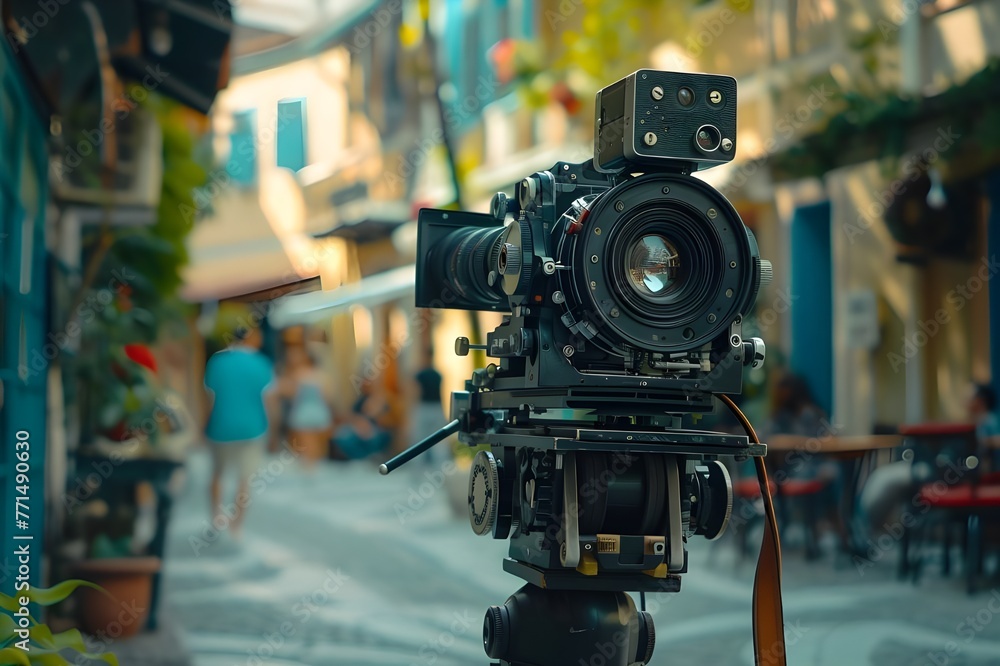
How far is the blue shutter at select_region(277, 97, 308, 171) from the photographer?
58.1 ft

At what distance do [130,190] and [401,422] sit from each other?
1121 centimetres

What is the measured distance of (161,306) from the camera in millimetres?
8203

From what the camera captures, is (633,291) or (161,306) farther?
(161,306)

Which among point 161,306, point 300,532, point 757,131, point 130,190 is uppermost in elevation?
point 757,131

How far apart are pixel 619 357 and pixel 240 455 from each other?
6.62m

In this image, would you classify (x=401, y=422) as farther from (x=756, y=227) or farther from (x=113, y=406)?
(x=113, y=406)

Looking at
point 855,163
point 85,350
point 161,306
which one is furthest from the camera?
point 855,163

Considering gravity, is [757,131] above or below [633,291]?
above

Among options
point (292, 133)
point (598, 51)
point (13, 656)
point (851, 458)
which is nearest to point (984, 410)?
point (851, 458)

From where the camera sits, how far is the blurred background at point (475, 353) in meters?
5.64

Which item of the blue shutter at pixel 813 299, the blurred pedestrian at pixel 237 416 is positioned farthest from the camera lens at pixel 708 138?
the blue shutter at pixel 813 299

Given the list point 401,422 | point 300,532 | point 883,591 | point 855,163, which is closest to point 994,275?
point 855,163

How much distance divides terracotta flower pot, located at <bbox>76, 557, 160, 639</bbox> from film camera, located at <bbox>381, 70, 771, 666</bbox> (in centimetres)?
334

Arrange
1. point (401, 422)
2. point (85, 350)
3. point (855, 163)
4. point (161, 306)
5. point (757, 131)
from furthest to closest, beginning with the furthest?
point (401, 422) → point (757, 131) → point (855, 163) → point (161, 306) → point (85, 350)
